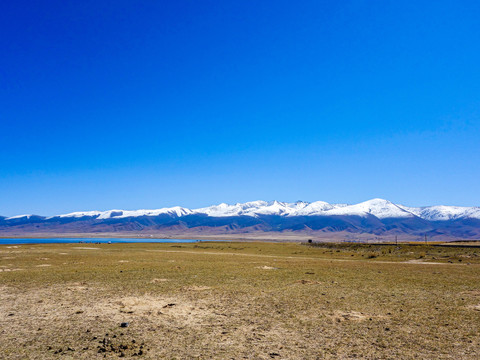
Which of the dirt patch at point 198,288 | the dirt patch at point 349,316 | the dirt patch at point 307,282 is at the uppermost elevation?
the dirt patch at point 349,316

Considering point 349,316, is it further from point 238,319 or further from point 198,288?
point 198,288

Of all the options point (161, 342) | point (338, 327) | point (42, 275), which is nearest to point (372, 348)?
point (338, 327)

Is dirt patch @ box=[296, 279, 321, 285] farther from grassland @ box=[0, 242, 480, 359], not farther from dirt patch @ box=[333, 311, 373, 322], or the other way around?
dirt patch @ box=[333, 311, 373, 322]

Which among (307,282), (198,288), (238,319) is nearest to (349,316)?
(238,319)

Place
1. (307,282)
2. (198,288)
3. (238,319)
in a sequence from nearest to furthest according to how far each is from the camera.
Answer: (238,319), (198,288), (307,282)

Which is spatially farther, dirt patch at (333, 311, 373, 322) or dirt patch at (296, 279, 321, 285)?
dirt patch at (296, 279, 321, 285)

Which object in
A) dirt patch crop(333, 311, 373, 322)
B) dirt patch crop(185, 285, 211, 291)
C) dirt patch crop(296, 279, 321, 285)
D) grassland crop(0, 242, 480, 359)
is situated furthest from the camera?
dirt patch crop(296, 279, 321, 285)

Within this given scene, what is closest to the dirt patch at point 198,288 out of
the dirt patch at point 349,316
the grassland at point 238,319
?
the grassland at point 238,319

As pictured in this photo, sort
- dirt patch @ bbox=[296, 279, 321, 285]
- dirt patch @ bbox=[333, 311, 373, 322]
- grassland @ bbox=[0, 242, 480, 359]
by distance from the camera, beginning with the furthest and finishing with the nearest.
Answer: dirt patch @ bbox=[296, 279, 321, 285], dirt patch @ bbox=[333, 311, 373, 322], grassland @ bbox=[0, 242, 480, 359]

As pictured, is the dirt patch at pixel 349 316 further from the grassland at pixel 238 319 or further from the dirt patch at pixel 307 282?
the dirt patch at pixel 307 282

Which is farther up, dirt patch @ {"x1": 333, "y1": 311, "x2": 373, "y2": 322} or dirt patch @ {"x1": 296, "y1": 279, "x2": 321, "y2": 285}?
dirt patch @ {"x1": 333, "y1": 311, "x2": 373, "y2": 322}

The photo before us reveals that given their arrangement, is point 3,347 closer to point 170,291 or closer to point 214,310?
point 214,310

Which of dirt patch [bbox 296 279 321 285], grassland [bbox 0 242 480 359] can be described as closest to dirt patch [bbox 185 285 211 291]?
grassland [bbox 0 242 480 359]

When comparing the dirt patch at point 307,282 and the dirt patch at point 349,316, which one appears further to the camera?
the dirt patch at point 307,282
